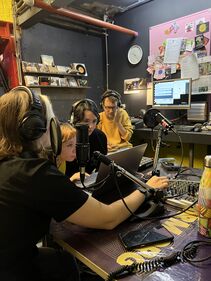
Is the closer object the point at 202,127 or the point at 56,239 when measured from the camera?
the point at 56,239

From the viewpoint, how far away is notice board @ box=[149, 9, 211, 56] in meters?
2.87

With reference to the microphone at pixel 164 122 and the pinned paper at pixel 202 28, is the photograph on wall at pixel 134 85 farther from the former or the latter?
the microphone at pixel 164 122

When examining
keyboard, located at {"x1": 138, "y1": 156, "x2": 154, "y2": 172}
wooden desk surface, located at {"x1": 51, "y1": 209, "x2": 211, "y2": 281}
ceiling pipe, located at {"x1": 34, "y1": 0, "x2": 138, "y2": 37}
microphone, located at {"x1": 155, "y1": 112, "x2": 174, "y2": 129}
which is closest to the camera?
wooden desk surface, located at {"x1": 51, "y1": 209, "x2": 211, "y2": 281}

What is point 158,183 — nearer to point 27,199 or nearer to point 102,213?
point 102,213

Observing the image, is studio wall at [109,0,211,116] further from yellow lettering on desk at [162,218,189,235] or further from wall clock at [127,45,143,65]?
yellow lettering on desk at [162,218,189,235]

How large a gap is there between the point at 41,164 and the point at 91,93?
344 cm

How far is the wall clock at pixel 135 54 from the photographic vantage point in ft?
12.0

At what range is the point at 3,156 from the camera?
80cm

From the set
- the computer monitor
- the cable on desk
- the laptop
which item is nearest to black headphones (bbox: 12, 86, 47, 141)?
the laptop

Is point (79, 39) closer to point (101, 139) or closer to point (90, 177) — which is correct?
point (101, 139)

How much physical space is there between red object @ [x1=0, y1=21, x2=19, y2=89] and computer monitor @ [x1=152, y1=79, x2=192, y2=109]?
174 centimetres

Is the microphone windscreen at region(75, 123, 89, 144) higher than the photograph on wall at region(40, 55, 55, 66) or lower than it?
lower

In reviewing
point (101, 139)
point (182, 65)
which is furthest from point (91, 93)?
point (101, 139)

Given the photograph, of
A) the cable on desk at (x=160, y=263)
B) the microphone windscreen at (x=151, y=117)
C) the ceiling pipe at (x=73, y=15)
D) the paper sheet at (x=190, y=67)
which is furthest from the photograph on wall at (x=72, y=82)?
the cable on desk at (x=160, y=263)
